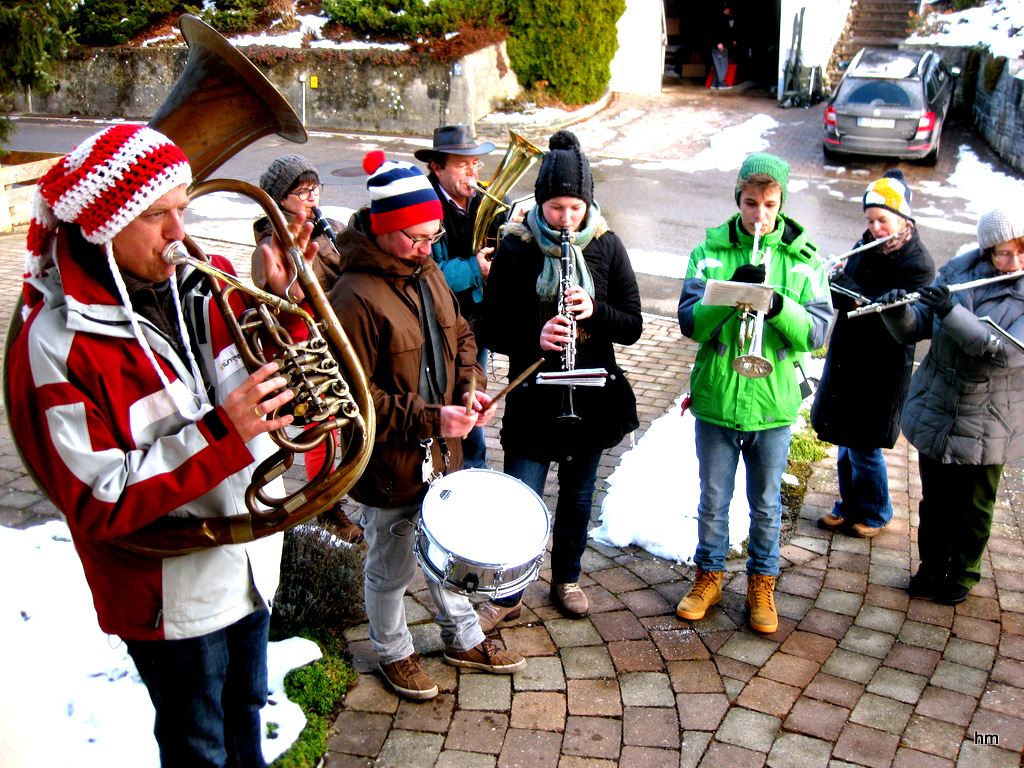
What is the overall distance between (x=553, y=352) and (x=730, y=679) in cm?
151

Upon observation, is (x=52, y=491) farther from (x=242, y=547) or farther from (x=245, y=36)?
(x=245, y=36)

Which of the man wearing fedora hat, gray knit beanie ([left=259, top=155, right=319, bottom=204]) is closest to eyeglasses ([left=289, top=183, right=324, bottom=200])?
gray knit beanie ([left=259, top=155, right=319, bottom=204])

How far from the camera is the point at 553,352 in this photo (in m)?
3.65

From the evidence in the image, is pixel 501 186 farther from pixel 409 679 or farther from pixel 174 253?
pixel 174 253

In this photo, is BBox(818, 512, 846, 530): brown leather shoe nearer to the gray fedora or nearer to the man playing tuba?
the gray fedora

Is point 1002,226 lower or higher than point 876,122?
higher

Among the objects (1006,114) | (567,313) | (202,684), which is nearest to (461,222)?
(567,313)

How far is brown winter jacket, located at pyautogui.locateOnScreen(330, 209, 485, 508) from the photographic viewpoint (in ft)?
9.73

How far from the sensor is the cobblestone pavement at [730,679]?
10.2ft

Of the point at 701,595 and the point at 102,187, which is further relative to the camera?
the point at 701,595

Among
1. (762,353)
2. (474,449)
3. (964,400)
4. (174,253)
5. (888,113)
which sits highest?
(174,253)

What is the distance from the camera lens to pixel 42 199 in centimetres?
203

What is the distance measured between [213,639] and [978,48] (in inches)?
791

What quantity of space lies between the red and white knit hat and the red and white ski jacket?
0.07m
